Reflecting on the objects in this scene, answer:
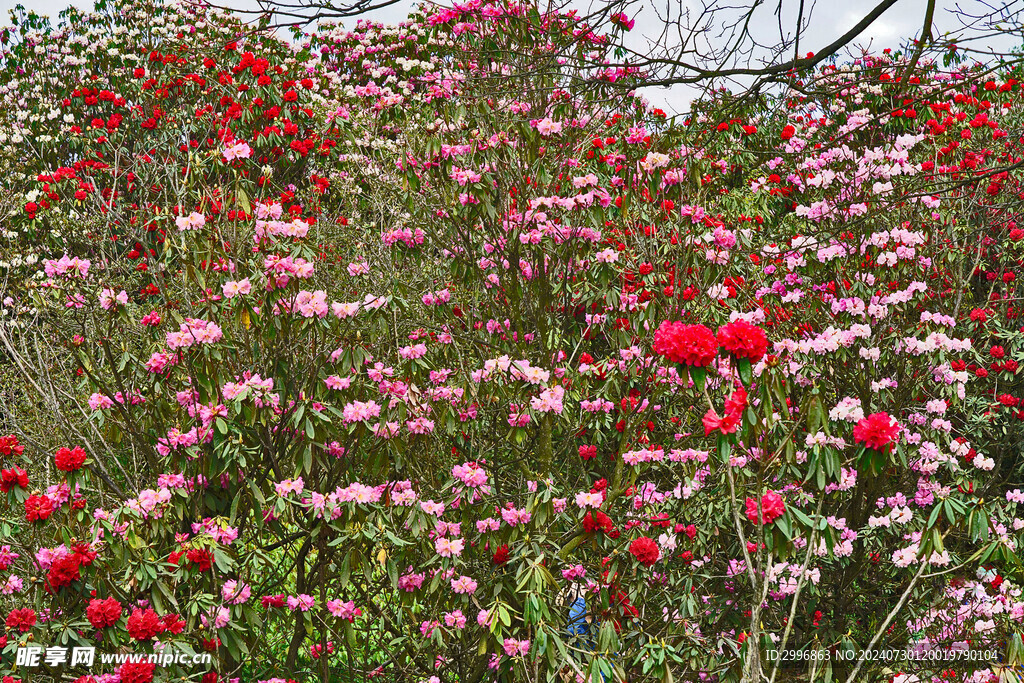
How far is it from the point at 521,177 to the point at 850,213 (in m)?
1.94

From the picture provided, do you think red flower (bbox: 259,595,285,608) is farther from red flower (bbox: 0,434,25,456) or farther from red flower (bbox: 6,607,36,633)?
red flower (bbox: 0,434,25,456)

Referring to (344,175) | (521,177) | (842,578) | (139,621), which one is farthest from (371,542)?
(344,175)

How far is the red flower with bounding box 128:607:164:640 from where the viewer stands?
259 centimetres

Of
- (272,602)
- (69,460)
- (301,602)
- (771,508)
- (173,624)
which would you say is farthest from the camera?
(272,602)

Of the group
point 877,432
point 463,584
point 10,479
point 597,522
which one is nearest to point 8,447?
point 10,479

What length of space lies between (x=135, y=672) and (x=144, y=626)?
137 millimetres

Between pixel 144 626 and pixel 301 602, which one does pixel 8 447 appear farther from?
pixel 301 602

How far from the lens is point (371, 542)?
3.04 metres

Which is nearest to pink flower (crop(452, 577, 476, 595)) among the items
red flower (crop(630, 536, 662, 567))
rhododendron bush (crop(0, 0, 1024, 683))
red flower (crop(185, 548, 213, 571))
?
rhododendron bush (crop(0, 0, 1024, 683))

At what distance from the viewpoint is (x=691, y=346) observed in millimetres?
2238

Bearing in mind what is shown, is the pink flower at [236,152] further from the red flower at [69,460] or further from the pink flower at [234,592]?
the pink flower at [234,592]

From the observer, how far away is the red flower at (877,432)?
256 cm

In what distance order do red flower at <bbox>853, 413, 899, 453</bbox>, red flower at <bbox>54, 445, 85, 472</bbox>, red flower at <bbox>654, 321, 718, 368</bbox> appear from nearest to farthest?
red flower at <bbox>654, 321, 718, 368</bbox> < red flower at <bbox>853, 413, 899, 453</bbox> < red flower at <bbox>54, 445, 85, 472</bbox>

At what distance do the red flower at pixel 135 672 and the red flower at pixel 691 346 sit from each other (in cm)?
185
